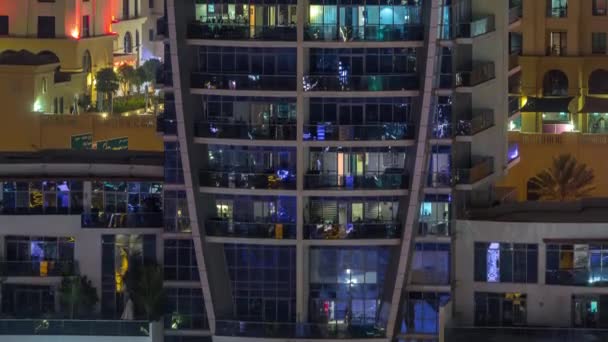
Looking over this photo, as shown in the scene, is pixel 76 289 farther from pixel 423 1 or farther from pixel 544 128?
pixel 544 128

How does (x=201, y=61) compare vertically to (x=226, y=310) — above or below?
above

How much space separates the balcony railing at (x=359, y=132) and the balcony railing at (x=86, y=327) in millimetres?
6062

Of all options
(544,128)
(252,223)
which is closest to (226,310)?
(252,223)

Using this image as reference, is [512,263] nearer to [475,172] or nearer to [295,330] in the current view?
[475,172]

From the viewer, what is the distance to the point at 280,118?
7456cm

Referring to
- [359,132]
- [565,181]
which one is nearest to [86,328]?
[359,132]

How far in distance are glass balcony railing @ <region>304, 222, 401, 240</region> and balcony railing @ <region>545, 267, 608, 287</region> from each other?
12.6 ft

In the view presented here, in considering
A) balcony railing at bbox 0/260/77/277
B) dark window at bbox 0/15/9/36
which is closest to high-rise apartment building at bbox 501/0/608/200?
dark window at bbox 0/15/9/36

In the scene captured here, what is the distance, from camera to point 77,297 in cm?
7575

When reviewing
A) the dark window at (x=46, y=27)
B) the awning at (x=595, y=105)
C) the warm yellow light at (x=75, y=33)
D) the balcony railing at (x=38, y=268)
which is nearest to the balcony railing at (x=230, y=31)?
the balcony railing at (x=38, y=268)

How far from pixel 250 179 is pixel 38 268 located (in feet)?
19.9

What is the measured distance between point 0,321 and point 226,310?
539 cm

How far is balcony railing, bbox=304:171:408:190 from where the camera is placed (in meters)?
74.4

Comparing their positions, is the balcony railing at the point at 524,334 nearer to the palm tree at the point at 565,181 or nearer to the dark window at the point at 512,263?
the dark window at the point at 512,263
